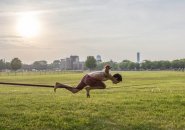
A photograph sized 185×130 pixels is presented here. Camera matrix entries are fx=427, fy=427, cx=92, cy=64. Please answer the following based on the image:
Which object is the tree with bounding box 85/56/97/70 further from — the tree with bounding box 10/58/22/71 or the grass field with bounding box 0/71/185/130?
the grass field with bounding box 0/71/185/130

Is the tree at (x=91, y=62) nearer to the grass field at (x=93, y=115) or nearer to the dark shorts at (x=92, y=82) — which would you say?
the grass field at (x=93, y=115)

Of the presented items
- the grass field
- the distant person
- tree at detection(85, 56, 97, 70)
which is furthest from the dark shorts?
tree at detection(85, 56, 97, 70)

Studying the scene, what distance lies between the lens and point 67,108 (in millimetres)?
20516

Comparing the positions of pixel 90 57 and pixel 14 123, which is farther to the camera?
pixel 90 57

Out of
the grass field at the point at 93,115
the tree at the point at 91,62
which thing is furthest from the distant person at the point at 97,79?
the tree at the point at 91,62

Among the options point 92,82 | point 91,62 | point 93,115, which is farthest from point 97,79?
point 91,62

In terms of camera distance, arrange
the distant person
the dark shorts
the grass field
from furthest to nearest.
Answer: the grass field → the dark shorts → the distant person

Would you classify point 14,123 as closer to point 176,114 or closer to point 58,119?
point 58,119

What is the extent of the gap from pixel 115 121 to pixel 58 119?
2358mm

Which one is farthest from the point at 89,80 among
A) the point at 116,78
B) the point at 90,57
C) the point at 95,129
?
the point at 90,57

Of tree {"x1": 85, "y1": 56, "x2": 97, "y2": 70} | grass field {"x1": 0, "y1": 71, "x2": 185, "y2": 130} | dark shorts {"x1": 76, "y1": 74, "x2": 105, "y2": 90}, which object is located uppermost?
tree {"x1": 85, "y1": 56, "x2": 97, "y2": 70}

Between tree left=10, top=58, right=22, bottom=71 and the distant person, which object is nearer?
the distant person

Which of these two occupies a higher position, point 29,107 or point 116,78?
point 116,78

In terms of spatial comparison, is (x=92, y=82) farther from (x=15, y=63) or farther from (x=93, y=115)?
(x=15, y=63)
